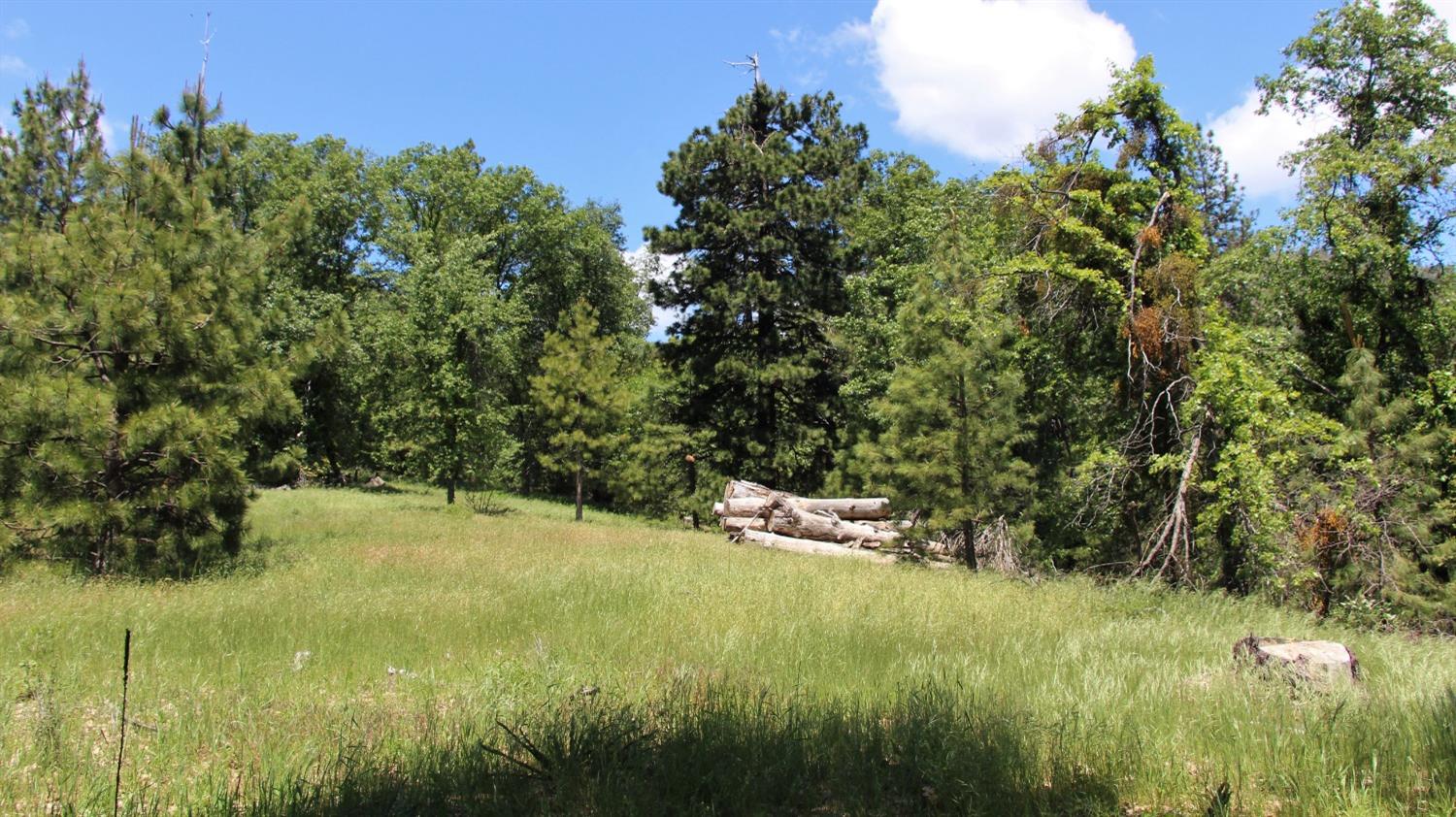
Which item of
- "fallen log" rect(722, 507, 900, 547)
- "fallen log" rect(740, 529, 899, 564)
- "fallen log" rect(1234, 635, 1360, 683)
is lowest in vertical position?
"fallen log" rect(740, 529, 899, 564)

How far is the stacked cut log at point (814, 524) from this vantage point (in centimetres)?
1931

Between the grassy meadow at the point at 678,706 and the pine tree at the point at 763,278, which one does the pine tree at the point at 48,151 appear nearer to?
the grassy meadow at the point at 678,706

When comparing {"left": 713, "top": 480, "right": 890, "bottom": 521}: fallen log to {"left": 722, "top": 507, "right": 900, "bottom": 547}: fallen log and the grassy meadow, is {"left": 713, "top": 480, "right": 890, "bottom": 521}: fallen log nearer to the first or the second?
{"left": 722, "top": 507, "right": 900, "bottom": 547}: fallen log

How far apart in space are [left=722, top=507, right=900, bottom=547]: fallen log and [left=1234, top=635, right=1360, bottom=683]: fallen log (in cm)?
1179

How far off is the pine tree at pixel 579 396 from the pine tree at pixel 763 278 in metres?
2.80

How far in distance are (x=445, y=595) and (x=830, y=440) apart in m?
20.9

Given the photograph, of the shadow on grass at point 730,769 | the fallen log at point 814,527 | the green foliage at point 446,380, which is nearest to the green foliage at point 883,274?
the fallen log at point 814,527

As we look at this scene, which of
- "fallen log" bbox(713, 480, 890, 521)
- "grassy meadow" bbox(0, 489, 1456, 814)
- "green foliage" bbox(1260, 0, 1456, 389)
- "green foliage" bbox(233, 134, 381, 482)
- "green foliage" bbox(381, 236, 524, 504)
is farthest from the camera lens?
"green foliage" bbox(233, 134, 381, 482)

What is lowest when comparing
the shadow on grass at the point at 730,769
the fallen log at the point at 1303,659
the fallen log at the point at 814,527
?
the fallen log at the point at 814,527

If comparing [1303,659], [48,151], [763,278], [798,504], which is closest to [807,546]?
[798,504]

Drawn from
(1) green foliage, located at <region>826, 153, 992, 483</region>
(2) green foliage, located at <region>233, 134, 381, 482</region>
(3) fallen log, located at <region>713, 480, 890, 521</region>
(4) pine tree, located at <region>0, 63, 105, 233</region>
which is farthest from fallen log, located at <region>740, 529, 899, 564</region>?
(2) green foliage, located at <region>233, 134, 381, 482</region>

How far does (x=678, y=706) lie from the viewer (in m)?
5.09

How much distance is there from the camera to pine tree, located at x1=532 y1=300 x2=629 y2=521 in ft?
90.5

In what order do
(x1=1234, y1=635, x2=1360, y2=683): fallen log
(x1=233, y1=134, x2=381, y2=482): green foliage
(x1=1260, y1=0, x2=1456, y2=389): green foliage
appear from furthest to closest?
(x1=233, y1=134, x2=381, y2=482): green foliage < (x1=1260, y1=0, x2=1456, y2=389): green foliage < (x1=1234, y1=635, x2=1360, y2=683): fallen log
